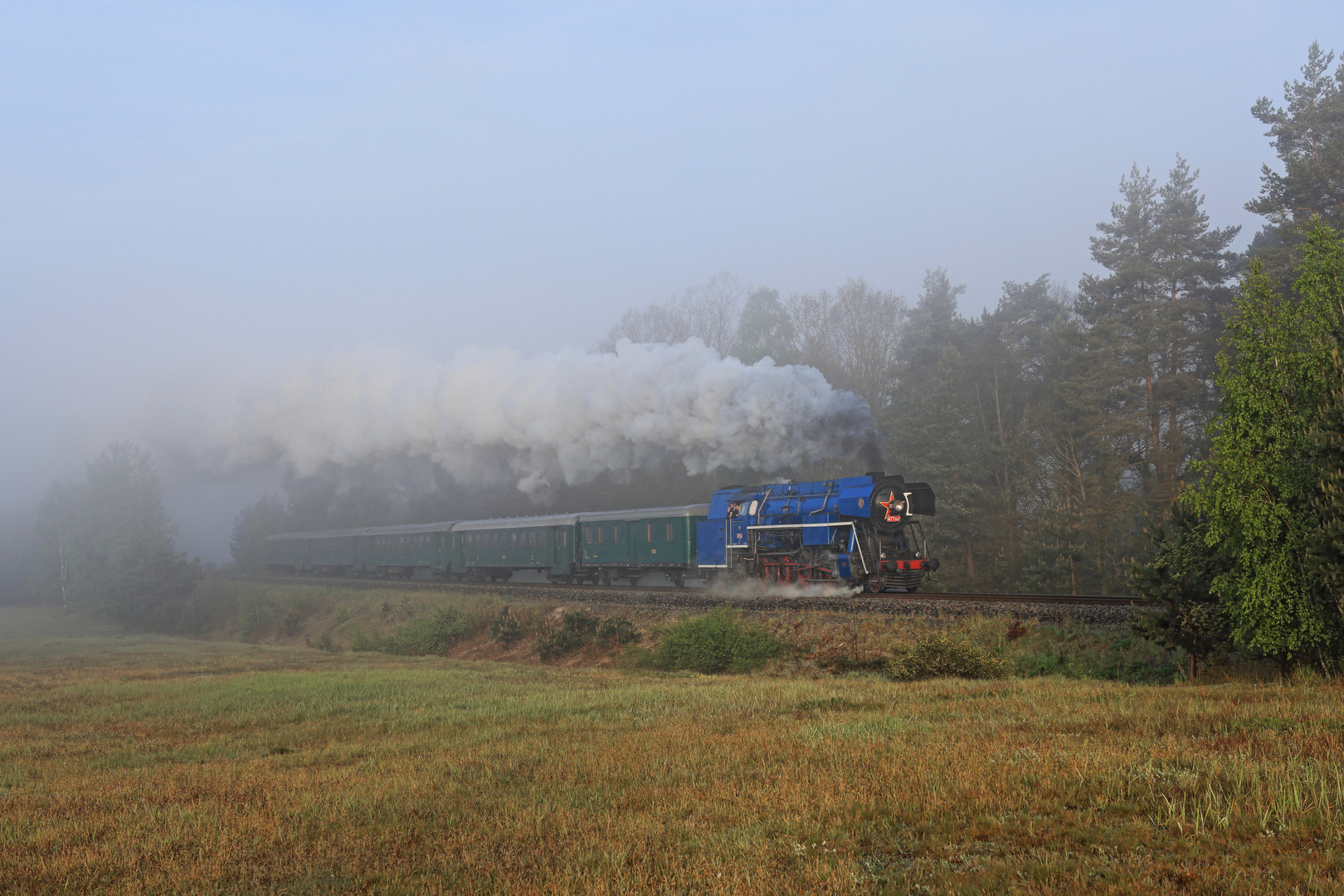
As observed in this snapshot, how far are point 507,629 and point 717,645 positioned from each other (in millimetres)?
11888

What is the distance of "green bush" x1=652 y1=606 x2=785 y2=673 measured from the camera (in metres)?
22.3

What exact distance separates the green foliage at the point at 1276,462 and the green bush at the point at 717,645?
36.1ft

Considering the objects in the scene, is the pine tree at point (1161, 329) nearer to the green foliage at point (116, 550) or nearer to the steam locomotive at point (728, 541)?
the steam locomotive at point (728, 541)

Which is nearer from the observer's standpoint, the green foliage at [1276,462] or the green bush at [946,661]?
the green foliage at [1276,462]

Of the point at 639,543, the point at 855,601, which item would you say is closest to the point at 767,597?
the point at 855,601

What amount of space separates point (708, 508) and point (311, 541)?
4334 cm

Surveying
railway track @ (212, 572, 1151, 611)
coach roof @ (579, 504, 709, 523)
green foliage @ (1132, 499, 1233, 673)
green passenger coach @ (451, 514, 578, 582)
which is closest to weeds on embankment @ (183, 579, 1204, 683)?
green foliage @ (1132, 499, 1233, 673)

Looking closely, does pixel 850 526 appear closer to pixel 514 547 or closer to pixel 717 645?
pixel 717 645

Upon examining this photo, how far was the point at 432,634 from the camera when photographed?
3416 centimetres

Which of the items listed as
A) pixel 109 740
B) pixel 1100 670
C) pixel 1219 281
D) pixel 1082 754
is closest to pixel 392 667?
pixel 109 740

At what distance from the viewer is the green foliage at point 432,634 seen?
3372 cm

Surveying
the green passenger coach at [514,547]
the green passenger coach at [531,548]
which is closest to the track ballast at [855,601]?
the green passenger coach at [531,548]

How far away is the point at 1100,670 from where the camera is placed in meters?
17.0

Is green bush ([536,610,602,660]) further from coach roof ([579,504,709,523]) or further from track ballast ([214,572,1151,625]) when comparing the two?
coach roof ([579,504,709,523])
